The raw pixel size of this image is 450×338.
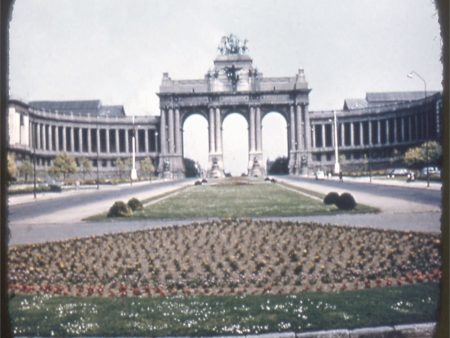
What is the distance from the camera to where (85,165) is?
8.26 m

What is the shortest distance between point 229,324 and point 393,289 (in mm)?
2332

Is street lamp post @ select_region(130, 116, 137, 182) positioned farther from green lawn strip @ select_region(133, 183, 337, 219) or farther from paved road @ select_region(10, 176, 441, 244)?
green lawn strip @ select_region(133, 183, 337, 219)

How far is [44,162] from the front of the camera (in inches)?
292

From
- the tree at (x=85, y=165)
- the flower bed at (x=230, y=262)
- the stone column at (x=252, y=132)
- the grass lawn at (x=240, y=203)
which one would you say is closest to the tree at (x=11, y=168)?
the flower bed at (x=230, y=262)

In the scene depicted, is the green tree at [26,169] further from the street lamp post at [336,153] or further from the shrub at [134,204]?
the street lamp post at [336,153]

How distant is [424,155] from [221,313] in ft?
11.4

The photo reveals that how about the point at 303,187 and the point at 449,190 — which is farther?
the point at 303,187

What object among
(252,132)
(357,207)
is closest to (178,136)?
(252,132)

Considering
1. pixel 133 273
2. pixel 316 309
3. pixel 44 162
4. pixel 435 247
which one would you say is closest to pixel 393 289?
pixel 435 247

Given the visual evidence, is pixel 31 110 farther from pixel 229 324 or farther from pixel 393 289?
pixel 393 289

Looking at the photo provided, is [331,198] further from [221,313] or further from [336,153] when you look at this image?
[221,313]

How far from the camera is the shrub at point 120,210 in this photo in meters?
8.55

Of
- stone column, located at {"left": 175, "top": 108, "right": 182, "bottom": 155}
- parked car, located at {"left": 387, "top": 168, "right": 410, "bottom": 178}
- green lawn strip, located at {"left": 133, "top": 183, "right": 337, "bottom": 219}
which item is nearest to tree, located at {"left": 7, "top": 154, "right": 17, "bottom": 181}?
green lawn strip, located at {"left": 133, "top": 183, "right": 337, "bottom": 219}

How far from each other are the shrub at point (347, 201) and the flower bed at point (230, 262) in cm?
60
